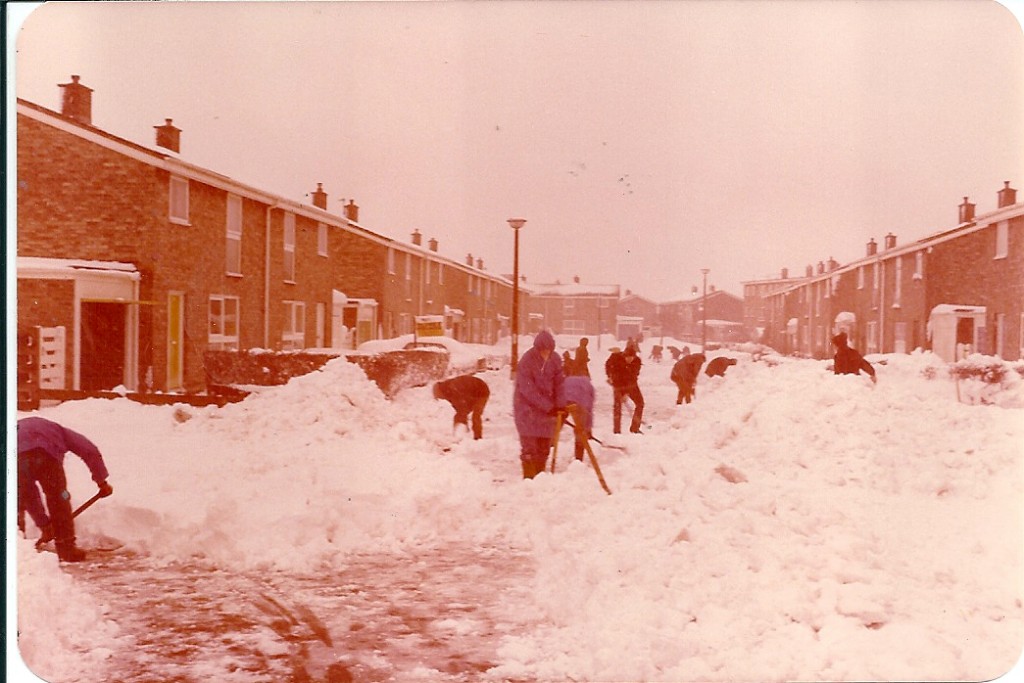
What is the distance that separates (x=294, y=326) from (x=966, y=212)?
211 inches

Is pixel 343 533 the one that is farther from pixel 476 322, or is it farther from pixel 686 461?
pixel 686 461

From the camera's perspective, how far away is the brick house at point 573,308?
19.1ft

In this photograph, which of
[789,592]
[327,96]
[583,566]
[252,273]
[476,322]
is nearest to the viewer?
[789,592]

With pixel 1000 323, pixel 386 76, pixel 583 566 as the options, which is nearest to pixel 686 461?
pixel 583 566

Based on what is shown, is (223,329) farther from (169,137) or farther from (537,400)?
(537,400)

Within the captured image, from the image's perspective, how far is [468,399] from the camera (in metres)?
6.25

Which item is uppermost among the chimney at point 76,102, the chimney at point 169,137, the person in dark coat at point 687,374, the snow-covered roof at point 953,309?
the chimney at point 76,102

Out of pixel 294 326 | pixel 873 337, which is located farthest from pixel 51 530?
pixel 873 337

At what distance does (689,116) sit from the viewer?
18.0 ft

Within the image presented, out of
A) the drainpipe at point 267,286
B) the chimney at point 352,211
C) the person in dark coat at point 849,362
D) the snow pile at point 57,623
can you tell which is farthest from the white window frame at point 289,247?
the person in dark coat at point 849,362

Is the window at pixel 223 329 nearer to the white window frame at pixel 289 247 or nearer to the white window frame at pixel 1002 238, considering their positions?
the white window frame at pixel 289 247

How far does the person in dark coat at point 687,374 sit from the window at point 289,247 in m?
3.47

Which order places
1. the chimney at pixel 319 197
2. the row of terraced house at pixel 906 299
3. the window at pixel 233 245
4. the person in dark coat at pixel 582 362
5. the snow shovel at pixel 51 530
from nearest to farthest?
the snow shovel at pixel 51 530 → the row of terraced house at pixel 906 299 → the chimney at pixel 319 197 → the person in dark coat at pixel 582 362 → the window at pixel 233 245

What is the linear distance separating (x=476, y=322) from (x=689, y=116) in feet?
7.62
